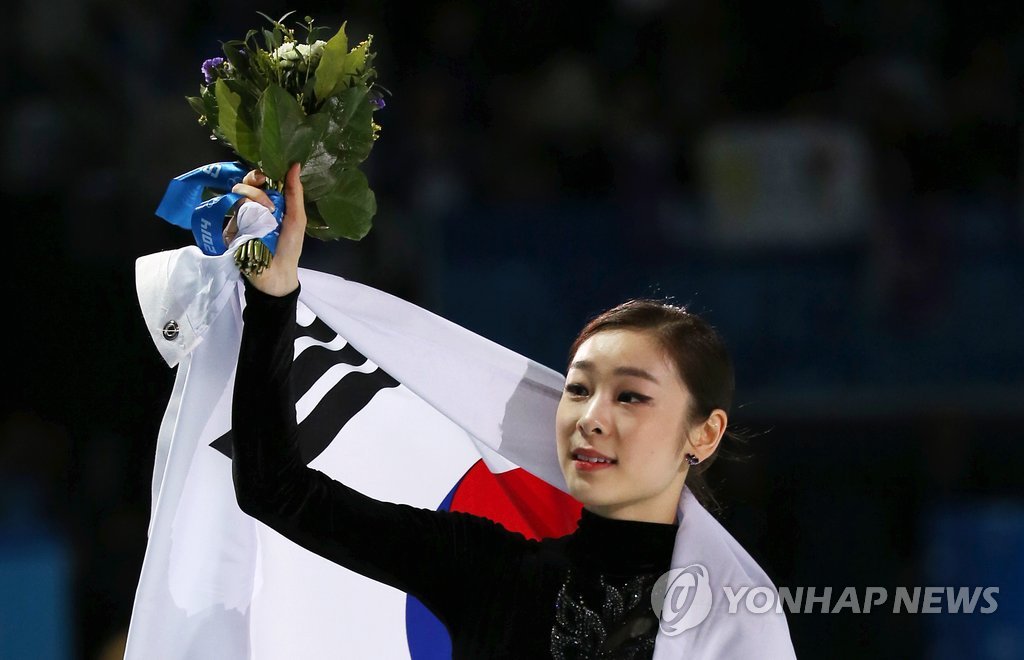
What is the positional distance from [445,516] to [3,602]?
2142 millimetres

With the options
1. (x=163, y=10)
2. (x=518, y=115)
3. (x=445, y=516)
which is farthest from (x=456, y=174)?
(x=445, y=516)

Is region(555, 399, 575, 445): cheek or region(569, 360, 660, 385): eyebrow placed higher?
region(569, 360, 660, 385): eyebrow

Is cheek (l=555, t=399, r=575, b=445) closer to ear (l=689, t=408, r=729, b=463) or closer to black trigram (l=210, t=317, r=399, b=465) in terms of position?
ear (l=689, t=408, r=729, b=463)

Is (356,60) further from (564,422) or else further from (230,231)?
(564,422)

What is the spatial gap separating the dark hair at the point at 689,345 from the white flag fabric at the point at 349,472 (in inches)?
6.3

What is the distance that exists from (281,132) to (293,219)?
0.13 meters

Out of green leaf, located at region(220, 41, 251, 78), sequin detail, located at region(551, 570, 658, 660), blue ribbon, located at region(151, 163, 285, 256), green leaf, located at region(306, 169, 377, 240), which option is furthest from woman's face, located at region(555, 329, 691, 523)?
green leaf, located at region(220, 41, 251, 78)

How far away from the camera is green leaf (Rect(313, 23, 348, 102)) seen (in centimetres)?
209

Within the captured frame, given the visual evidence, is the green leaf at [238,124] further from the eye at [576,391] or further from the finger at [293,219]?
the eye at [576,391]

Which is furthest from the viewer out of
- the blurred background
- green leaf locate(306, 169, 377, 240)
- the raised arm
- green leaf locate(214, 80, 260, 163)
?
the blurred background

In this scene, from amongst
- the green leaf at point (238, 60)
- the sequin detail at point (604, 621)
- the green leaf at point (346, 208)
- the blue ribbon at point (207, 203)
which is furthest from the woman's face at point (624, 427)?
the green leaf at point (238, 60)

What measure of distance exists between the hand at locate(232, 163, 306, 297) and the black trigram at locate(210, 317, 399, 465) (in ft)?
1.45

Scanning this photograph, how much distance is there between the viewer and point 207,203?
6.58 feet

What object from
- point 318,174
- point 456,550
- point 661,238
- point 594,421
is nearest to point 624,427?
point 594,421
